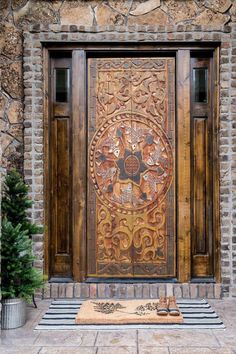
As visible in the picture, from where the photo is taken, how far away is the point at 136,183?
4004 mm

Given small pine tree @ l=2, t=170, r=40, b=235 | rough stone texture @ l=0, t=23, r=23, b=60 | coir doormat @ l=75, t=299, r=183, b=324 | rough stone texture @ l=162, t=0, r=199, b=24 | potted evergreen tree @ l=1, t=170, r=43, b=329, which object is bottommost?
coir doormat @ l=75, t=299, r=183, b=324

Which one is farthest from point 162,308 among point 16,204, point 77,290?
point 16,204

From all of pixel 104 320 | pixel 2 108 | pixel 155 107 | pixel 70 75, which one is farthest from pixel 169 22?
pixel 104 320

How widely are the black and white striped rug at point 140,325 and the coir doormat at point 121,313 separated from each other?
0.04 metres

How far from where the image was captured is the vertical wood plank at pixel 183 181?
3.95m

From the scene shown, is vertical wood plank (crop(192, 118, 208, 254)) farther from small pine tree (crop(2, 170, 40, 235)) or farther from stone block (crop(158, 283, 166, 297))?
small pine tree (crop(2, 170, 40, 235))

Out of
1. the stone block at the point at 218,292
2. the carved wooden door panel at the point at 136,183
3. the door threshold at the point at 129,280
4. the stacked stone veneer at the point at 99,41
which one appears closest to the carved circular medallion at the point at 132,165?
the carved wooden door panel at the point at 136,183

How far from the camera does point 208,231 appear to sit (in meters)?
4.02

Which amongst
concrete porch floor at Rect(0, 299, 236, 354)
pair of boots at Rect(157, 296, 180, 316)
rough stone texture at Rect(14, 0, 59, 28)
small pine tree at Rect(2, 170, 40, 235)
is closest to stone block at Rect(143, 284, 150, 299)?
pair of boots at Rect(157, 296, 180, 316)

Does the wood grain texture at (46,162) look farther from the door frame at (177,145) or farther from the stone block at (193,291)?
the stone block at (193,291)

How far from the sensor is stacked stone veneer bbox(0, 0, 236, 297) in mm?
3900

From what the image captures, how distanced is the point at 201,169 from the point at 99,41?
145cm

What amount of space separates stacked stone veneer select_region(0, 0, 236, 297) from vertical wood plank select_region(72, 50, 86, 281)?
0.21 metres

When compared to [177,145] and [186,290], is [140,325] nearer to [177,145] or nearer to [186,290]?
[186,290]
